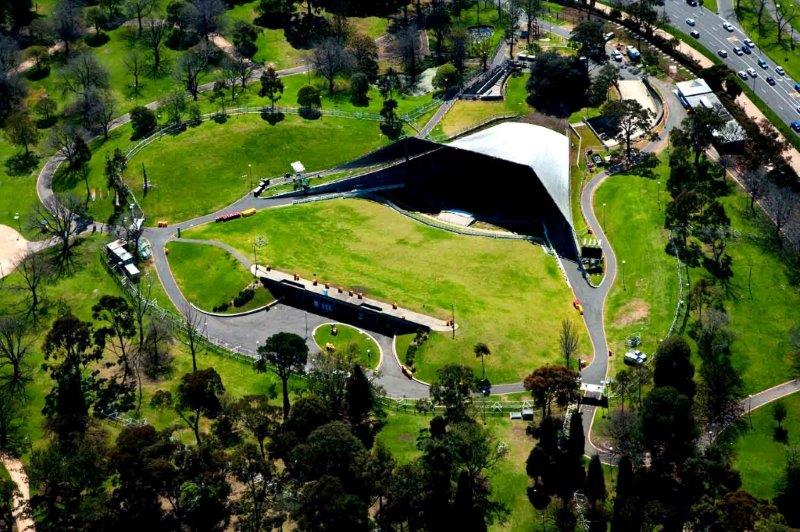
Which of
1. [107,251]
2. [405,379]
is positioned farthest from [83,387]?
[405,379]

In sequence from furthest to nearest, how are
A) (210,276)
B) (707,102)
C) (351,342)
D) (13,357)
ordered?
(707,102) < (210,276) < (351,342) < (13,357)

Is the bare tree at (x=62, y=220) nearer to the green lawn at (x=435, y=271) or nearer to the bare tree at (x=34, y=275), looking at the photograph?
the bare tree at (x=34, y=275)

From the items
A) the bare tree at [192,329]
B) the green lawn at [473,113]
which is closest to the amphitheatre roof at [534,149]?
the green lawn at [473,113]

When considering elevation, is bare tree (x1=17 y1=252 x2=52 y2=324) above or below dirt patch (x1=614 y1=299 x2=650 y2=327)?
below

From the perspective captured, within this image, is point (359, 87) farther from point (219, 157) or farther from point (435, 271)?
point (435, 271)

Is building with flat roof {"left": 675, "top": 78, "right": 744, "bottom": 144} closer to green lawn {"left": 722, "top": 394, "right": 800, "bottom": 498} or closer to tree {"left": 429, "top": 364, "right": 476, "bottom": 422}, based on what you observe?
green lawn {"left": 722, "top": 394, "right": 800, "bottom": 498}

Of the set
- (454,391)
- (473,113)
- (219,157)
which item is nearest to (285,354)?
(454,391)

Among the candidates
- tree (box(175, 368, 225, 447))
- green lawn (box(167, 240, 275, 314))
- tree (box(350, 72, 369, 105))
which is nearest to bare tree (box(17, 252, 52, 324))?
green lawn (box(167, 240, 275, 314))
